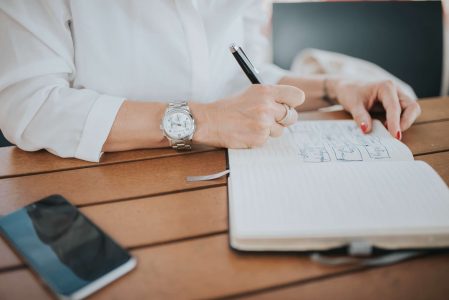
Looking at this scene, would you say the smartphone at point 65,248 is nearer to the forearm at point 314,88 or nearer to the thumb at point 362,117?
the thumb at point 362,117

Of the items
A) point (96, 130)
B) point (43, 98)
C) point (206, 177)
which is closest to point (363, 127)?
point (206, 177)

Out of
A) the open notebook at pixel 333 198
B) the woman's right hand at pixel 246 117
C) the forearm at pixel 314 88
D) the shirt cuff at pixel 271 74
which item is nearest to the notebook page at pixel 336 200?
the open notebook at pixel 333 198

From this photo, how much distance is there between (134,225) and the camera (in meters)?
0.63

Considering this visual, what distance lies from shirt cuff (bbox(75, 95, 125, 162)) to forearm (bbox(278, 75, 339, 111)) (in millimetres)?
726

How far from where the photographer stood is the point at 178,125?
2.82ft

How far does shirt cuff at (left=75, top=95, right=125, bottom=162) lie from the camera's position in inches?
33.0

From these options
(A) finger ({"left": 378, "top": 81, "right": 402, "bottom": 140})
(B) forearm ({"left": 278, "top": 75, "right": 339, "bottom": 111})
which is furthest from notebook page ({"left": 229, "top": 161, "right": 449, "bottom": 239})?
(B) forearm ({"left": 278, "top": 75, "right": 339, "bottom": 111})

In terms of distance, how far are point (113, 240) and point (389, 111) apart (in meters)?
0.81

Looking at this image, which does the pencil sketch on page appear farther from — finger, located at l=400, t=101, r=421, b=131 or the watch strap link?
the watch strap link

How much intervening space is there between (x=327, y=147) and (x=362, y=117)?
21cm

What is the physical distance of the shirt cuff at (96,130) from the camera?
2.75ft

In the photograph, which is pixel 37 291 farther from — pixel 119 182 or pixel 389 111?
pixel 389 111

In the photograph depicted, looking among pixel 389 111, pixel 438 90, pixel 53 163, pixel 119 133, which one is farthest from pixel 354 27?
pixel 53 163

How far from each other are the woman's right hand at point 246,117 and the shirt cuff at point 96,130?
0.68 ft
